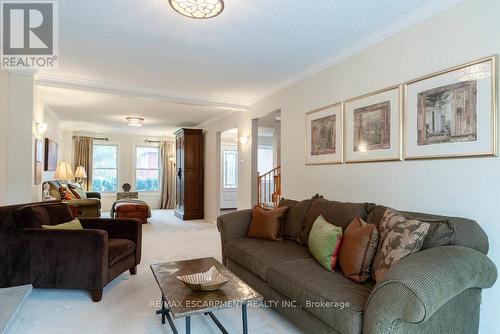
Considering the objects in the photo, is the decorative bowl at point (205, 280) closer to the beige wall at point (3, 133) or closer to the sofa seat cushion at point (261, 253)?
the sofa seat cushion at point (261, 253)

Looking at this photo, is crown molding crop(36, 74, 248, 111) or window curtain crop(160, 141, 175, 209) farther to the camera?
window curtain crop(160, 141, 175, 209)

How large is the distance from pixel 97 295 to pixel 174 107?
12.8 feet

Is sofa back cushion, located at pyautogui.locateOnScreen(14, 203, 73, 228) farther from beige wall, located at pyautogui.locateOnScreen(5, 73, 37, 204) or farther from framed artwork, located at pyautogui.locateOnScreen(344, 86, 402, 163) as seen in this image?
framed artwork, located at pyautogui.locateOnScreen(344, 86, 402, 163)

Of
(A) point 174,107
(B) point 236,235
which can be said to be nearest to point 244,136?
(A) point 174,107

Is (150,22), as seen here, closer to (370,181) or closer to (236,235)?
(236,235)

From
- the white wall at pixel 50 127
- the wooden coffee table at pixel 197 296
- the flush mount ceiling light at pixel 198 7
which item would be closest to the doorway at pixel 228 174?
the white wall at pixel 50 127

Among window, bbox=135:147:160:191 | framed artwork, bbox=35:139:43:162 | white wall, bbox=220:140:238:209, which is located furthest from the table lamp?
white wall, bbox=220:140:238:209

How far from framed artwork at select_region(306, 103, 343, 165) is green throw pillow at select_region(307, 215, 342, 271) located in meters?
1.12

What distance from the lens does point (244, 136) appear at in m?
5.57

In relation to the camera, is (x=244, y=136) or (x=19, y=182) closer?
(x=19, y=182)

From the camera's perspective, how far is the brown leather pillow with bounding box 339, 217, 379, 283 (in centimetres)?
195

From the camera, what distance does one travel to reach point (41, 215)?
2791mm

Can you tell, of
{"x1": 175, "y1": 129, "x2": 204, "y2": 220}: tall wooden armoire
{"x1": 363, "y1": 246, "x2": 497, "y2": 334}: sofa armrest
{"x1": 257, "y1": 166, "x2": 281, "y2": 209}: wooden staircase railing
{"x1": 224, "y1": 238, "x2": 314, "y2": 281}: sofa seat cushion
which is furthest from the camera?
{"x1": 175, "y1": 129, "x2": 204, "y2": 220}: tall wooden armoire

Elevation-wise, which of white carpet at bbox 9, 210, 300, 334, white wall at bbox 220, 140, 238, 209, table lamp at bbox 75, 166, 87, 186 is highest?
table lamp at bbox 75, 166, 87, 186
